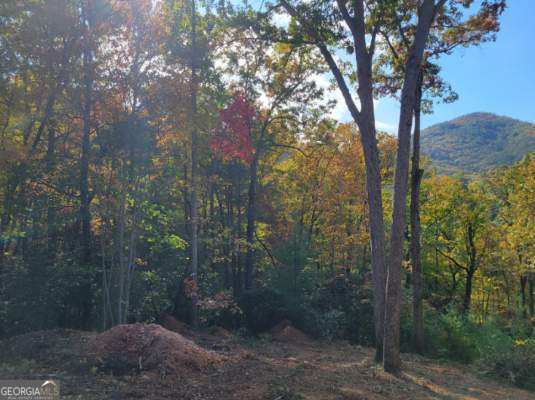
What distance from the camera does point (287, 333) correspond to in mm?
13031

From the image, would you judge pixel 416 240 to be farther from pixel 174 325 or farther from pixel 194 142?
pixel 174 325

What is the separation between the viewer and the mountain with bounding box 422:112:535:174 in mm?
124262

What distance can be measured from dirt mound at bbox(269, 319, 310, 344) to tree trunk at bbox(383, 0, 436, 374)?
189 inches

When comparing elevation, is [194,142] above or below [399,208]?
above

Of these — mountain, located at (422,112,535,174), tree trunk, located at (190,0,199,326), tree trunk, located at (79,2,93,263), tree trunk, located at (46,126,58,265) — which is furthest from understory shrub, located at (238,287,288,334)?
mountain, located at (422,112,535,174)

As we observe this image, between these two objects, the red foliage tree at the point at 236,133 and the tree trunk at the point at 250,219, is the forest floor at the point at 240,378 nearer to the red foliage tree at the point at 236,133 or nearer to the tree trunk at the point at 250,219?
the tree trunk at the point at 250,219

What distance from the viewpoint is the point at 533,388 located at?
959cm

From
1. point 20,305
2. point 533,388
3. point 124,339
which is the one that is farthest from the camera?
point 20,305

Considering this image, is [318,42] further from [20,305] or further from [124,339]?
[20,305]

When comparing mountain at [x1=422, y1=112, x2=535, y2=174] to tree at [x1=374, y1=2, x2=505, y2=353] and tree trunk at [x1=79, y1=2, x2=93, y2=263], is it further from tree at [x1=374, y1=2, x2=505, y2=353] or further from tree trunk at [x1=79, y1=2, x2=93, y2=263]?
tree trunk at [x1=79, y1=2, x2=93, y2=263]

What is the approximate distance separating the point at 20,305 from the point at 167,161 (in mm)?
5022

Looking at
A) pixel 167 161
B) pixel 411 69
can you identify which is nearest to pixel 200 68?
pixel 167 161

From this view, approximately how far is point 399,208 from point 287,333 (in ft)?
20.9

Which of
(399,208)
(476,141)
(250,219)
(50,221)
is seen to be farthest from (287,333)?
(476,141)
